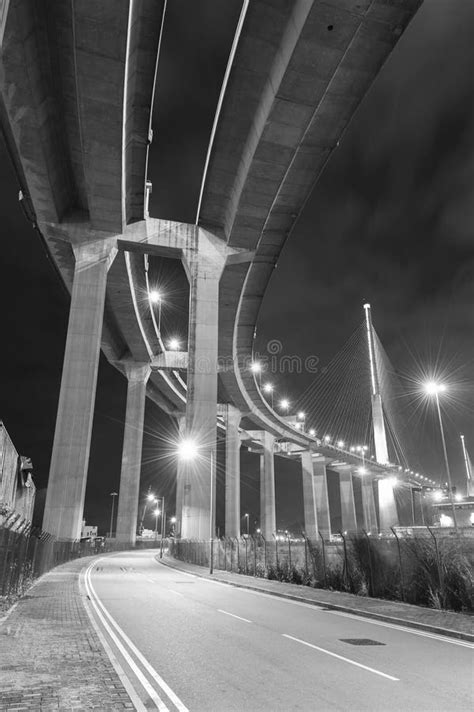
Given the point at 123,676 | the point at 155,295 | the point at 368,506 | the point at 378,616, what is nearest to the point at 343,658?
the point at 123,676

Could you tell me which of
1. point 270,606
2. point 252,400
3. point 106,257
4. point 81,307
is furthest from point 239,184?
point 252,400

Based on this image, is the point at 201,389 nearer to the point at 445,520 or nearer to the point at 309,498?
the point at 445,520

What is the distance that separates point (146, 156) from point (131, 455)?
41.2 meters

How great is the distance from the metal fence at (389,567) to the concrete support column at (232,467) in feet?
172

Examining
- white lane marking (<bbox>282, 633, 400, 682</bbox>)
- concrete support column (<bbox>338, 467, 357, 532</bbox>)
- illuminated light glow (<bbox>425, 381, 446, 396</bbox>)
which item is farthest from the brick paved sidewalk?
concrete support column (<bbox>338, 467, 357, 532</bbox>)

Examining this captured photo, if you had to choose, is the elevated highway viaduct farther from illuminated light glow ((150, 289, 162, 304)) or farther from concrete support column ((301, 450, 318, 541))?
concrete support column ((301, 450, 318, 541))

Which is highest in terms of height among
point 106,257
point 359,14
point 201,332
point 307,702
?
point 359,14

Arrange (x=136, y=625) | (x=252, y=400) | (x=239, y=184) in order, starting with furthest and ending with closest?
(x=252, y=400), (x=239, y=184), (x=136, y=625)

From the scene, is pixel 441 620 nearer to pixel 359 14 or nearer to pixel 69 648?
pixel 69 648

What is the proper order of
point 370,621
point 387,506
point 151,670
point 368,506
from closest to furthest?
1. point 151,670
2. point 370,621
3. point 387,506
4. point 368,506

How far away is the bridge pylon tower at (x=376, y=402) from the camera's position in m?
86.8

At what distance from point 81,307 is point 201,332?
31.6 feet

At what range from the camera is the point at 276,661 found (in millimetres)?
8438

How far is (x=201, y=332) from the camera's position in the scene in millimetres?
42125
